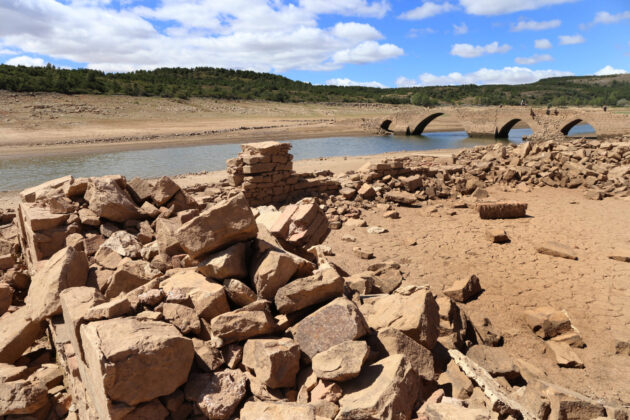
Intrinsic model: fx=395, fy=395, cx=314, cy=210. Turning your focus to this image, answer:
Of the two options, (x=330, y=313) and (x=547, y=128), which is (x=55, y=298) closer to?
(x=330, y=313)

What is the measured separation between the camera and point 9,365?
363cm

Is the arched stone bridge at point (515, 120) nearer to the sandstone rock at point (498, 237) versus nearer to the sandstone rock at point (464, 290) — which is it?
the sandstone rock at point (498, 237)

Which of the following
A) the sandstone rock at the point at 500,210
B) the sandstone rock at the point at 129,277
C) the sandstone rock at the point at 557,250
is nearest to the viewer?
the sandstone rock at the point at 129,277

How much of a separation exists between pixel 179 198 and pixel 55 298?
8.03 ft

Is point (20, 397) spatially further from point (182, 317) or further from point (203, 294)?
point (203, 294)

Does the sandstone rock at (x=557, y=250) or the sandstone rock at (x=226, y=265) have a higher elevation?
the sandstone rock at (x=226, y=265)

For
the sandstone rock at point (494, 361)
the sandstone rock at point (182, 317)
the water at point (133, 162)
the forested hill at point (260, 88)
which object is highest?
the forested hill at point (260, 88)

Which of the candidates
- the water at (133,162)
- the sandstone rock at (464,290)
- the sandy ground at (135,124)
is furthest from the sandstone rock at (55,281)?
the sandy ground at (135,124)

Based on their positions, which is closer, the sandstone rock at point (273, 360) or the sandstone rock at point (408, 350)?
the sandstone rock at point (273, 360)

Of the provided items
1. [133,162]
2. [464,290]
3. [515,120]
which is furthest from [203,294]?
[515,120]

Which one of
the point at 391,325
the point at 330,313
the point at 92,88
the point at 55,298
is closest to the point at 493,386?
the point at 391,325

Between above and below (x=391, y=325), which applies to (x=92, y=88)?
above

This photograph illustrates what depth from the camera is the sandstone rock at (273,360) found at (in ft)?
9.34

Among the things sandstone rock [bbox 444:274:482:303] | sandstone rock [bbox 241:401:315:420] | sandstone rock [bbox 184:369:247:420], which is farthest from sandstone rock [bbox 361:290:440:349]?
sandstone rock [bbox 444:274:482:303]
